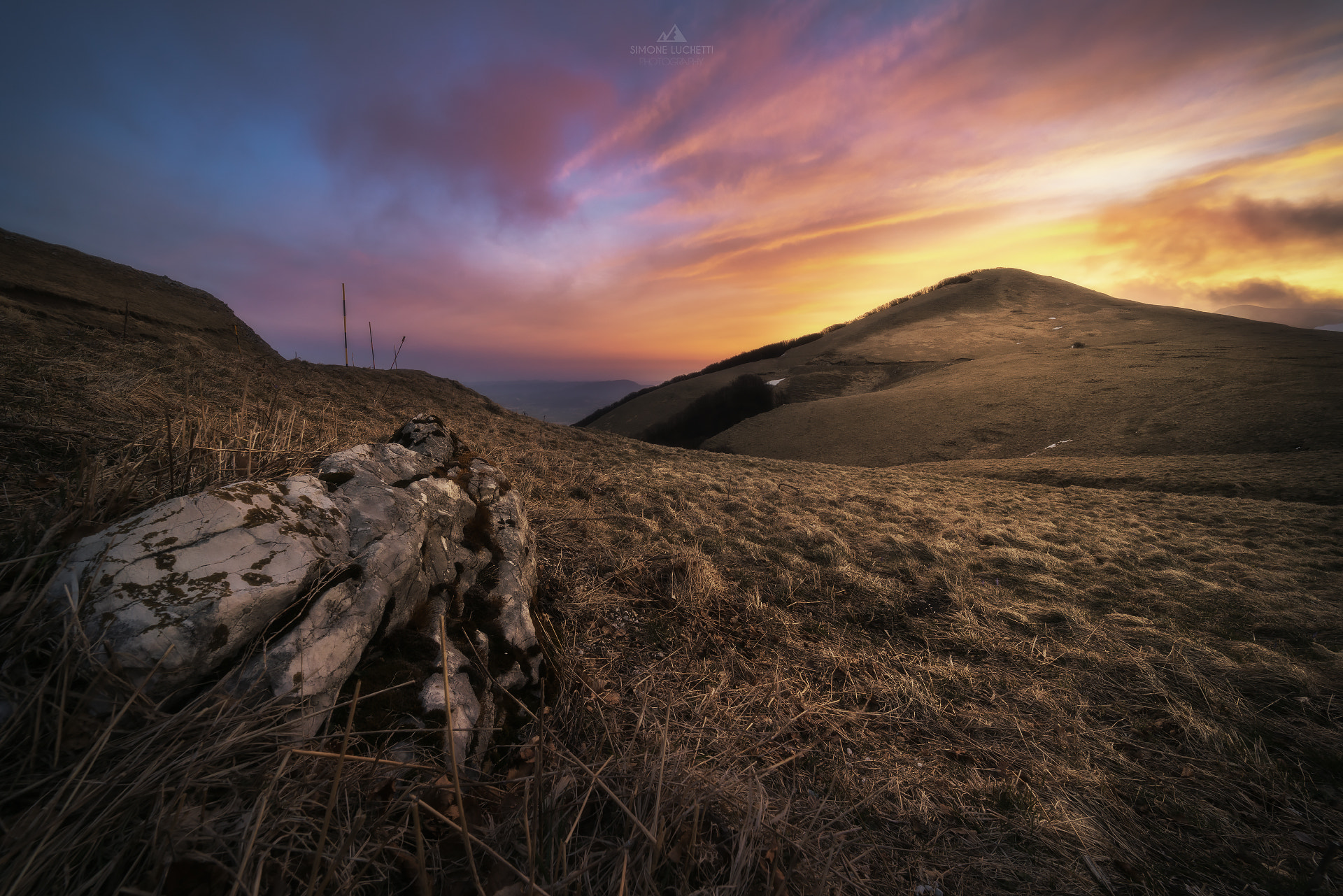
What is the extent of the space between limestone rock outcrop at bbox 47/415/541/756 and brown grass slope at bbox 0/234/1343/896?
4.1 inches

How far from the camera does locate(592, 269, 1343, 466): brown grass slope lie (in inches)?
558

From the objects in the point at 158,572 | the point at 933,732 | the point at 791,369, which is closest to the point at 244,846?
the point at 158,572

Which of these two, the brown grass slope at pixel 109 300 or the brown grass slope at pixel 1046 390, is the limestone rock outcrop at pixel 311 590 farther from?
the brown grass slope at pixel 1046 390

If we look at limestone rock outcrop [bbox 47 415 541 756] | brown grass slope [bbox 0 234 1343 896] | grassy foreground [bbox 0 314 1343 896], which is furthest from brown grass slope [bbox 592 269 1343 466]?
limestone rock outcrop [bbox 47 415 541 756]

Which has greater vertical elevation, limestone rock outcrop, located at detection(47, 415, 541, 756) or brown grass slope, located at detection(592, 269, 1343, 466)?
brown grass slope, located at detection(592, 269, 1343, 466)

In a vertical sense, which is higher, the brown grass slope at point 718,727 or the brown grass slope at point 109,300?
the brown grass slope at point 109,300

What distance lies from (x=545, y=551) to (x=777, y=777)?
254 cm

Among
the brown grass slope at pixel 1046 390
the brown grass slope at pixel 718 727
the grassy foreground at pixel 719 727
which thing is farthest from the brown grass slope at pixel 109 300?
the brown grass slope at pixel 1046 390

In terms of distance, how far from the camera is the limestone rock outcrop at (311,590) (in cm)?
136

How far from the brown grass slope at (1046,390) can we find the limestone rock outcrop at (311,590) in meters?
17.0

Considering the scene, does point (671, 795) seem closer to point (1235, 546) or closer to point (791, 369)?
point (1235, 546)

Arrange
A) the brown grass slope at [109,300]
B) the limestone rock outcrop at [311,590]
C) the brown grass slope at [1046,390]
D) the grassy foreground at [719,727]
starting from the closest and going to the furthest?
the grassy foreground at [719,727], the limestone rock outcrop at [311,590], the brown grass slope at [109,300], the brown grass slope at [1046,390]

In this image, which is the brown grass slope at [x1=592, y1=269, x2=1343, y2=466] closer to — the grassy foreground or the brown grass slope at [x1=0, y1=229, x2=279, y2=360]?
the grassy foreground

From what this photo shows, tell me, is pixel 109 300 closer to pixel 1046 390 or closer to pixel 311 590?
pixel 311 590
